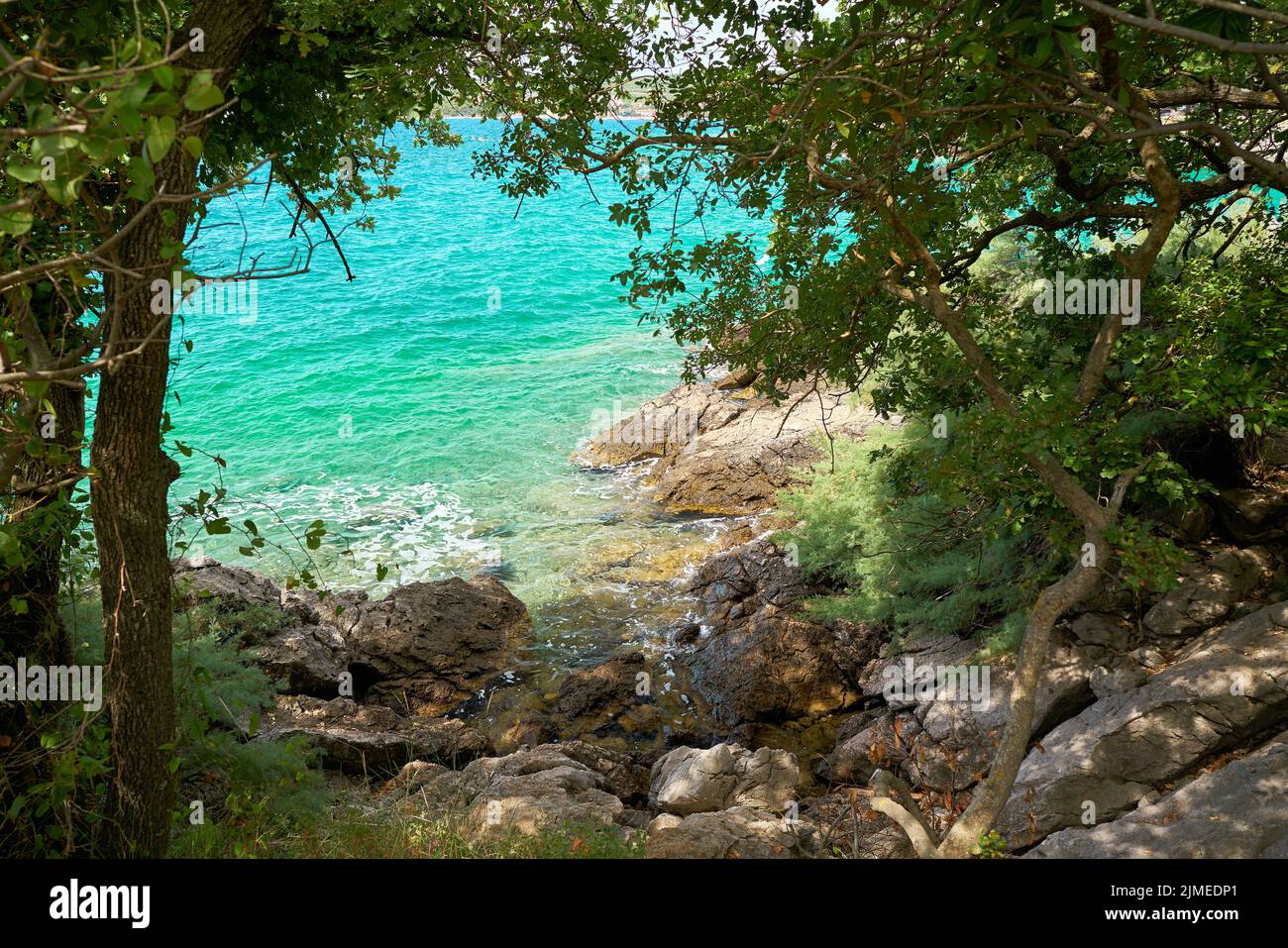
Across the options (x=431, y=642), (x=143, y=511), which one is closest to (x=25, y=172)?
(x=143, y=511)

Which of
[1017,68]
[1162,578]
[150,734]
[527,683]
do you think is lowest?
[527,683]

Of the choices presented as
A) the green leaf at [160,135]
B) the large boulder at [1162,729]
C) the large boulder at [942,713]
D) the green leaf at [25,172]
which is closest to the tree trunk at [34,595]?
the green leaf at [25,172]

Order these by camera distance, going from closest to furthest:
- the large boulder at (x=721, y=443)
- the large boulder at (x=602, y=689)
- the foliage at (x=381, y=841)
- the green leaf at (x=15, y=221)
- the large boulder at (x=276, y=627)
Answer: the green leaf at (x=15, y=221)
the foliage at (x=381, y=841)
the large boulder at (x=276, y=627)
the large boulder at (x=602, y=689)
the large boulder at (x=721, y=443)

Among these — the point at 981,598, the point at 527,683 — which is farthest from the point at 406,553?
the point at 981,598

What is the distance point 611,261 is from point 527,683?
30.7 meters

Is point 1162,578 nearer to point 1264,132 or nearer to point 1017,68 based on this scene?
point 1017,68

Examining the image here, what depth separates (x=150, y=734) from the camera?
460 cm

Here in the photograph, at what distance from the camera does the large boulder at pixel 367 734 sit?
816 centimetres

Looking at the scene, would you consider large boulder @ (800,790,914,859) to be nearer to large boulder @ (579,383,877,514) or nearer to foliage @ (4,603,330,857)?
foliage @ (4,603,330,857)

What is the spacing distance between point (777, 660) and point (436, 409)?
1562cm

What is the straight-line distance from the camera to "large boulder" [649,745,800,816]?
783cm

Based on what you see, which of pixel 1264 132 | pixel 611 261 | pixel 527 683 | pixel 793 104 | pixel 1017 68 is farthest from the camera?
pixel 611 261

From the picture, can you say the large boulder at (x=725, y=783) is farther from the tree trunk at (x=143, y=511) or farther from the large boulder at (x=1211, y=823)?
the tree trunk at (x=143, y=511)

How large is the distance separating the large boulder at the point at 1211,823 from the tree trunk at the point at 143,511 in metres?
5.42
